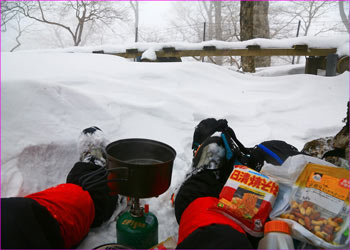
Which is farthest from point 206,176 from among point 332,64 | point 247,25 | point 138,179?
point 247,25

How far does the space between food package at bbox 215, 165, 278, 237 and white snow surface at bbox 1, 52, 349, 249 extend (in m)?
0.46

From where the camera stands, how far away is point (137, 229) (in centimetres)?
112

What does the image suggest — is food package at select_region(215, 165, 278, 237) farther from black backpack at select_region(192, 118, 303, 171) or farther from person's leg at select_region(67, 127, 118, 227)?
person's leg at select_region(67, 127, 118, 227)

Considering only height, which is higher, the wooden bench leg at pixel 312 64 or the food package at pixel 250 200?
the wooden bench leg at pixel 312 64

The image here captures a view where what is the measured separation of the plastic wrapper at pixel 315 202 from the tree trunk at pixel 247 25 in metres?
6.76

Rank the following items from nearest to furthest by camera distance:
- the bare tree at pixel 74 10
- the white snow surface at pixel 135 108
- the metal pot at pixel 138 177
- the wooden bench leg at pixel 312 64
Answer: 1. the metal pot at pixel 138 177
2. the white snow surface at pixel 135 108
3. the wooden bench leg at pixel 312 64
4. the bare tree at pixel 74 10

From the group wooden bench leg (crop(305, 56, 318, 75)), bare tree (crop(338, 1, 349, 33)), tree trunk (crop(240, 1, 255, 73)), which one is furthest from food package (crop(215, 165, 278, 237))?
bare tree (crop(338, 1, 349, 33))

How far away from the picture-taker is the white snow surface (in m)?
1.64

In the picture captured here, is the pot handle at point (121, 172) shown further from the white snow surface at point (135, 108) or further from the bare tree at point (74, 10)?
the bare tree at point (74, 10)

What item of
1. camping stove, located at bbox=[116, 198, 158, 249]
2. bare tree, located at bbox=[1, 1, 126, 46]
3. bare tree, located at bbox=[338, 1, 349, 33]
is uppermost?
bare tree, located at bbox=[338, 1, 349, 33]

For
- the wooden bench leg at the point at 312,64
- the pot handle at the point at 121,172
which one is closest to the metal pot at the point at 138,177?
the pot handle at the point at 121,172

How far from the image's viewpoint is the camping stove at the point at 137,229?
1115mm

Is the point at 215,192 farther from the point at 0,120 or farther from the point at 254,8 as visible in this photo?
the point at 254,8

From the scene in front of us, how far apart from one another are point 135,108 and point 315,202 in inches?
74.4
